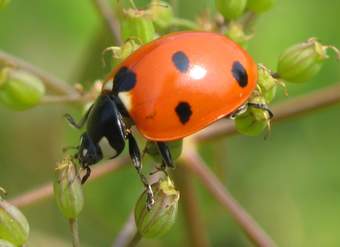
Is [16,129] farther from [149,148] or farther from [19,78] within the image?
[149,148]

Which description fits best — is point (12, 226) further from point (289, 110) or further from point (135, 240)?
point (289, 110)

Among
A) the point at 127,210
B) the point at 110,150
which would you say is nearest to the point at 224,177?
the point at 127,210

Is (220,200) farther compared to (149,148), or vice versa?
(220,200)

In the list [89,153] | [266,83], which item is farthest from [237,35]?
[89,153]

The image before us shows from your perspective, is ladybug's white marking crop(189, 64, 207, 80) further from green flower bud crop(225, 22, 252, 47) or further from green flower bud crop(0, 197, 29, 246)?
green flower bud crop(0, 197, 29, 246)

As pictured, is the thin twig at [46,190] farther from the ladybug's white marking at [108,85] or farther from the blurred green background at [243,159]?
the blurred green background at [243,159]

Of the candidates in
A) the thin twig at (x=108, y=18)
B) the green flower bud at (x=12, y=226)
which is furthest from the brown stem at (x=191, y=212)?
the green flower bud at (x=12, y=226)

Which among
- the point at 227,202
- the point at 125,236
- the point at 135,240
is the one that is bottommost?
the point at 227,202
